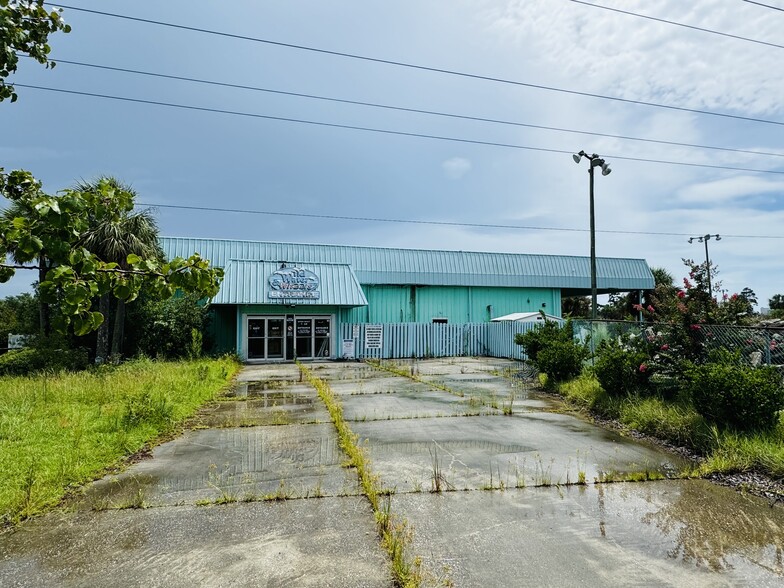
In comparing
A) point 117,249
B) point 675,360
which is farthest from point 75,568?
point 117,249

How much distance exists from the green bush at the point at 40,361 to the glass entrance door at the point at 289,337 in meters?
7.08

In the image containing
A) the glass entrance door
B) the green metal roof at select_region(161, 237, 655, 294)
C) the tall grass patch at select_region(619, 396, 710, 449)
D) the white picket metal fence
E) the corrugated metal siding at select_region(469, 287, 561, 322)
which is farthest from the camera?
the corrugated metal siding at select_region(469, 287, 561, 322)

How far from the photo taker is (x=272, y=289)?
2188 centimetres

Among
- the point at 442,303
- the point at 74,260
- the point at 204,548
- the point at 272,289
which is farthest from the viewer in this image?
the point at 442,303

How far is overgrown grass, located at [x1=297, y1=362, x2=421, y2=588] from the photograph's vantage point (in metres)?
3.21

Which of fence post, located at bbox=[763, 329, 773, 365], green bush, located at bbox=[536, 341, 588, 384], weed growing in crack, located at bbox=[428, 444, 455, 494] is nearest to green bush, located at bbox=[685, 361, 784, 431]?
fence post, located at bbox=[763, 329, 773, 365]

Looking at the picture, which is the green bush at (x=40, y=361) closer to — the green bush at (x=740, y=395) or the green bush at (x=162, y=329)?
the green bush at (x=162, y=329)

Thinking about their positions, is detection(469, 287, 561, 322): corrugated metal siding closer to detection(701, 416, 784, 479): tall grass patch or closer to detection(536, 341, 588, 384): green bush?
detection(536, 341, 588, 384): green bush

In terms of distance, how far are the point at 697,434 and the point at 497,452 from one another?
2.82 metres

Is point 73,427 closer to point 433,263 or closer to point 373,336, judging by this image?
point 373,336

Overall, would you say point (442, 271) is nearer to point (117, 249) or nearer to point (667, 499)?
point (117, 249)

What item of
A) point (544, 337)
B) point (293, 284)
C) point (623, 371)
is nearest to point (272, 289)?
point (293, 284)

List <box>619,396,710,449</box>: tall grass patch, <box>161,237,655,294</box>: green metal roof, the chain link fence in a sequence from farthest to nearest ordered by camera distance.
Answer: <box>161,237,655,294</box>: green metal roof, the chain link fence, <box>619,396,710,449</box>: tall grass patch

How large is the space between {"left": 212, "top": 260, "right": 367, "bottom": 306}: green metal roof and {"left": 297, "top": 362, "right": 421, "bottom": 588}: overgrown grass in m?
15.1
